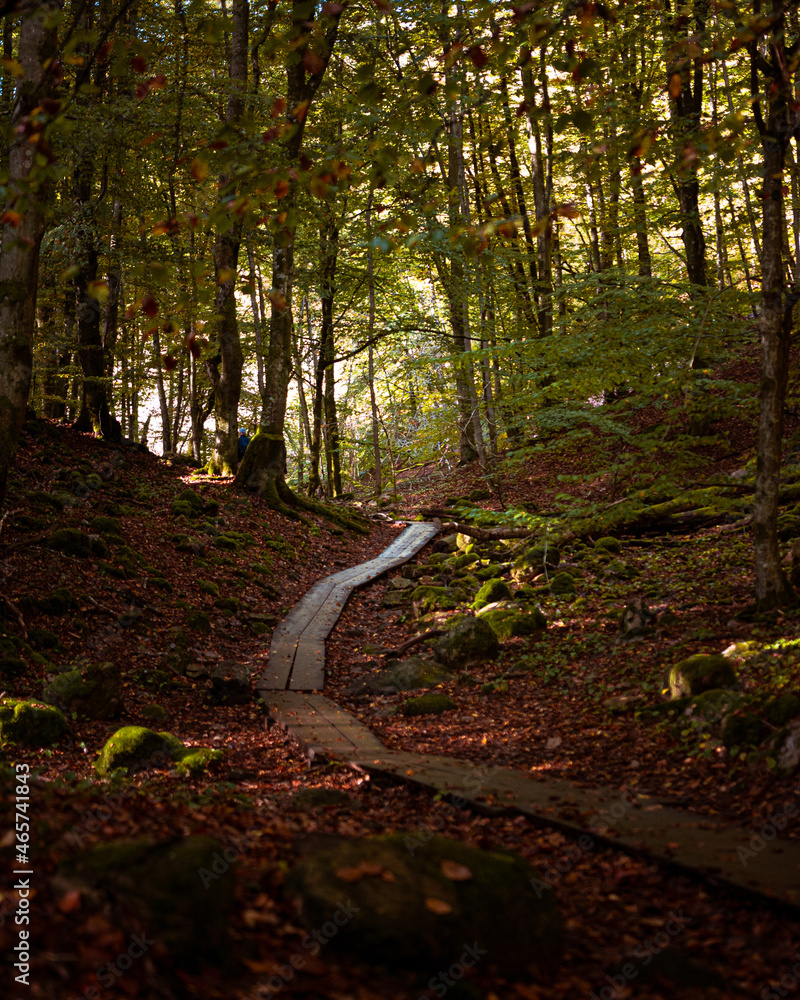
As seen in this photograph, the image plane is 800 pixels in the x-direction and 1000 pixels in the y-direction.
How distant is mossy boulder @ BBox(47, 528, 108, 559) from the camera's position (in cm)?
816

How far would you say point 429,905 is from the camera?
245 centimetres

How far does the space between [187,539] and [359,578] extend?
3115 millimetres

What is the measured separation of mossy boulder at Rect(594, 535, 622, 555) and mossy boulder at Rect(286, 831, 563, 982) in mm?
8705

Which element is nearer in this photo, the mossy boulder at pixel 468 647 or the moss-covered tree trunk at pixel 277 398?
the mossy boulder at pixel 468 647

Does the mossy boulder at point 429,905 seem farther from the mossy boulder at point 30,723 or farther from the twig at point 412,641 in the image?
the twig at point 412,641

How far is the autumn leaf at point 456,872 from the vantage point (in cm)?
264

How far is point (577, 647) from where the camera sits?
762 centimetres

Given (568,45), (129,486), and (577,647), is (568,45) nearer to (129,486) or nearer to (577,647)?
(577,647)

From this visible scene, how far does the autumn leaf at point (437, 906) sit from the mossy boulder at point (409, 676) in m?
4.91

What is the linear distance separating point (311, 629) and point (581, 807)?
551 cm

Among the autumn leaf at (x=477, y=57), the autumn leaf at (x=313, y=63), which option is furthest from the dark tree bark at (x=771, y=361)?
the autumn leaf at (x=313, y=63)

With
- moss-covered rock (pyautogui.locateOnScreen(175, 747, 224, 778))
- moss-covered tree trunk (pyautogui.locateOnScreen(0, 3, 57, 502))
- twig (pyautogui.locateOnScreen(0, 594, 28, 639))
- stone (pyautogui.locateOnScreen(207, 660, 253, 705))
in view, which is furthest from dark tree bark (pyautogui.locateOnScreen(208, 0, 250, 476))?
moss-covered rock (pyautogui.locateOnScreen(175, 747, 224, 778))

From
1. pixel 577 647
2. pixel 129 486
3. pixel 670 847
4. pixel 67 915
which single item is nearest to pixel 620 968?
Answer: pixel 670 847

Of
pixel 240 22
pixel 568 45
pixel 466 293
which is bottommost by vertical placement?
pixel 568 45
